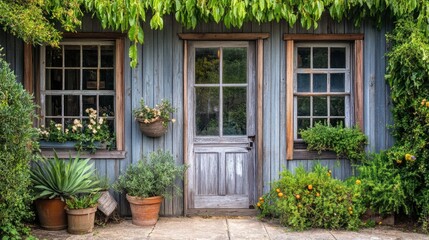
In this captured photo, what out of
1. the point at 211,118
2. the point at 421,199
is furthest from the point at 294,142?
the point at 421,199

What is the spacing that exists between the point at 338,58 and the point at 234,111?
168 centimetres

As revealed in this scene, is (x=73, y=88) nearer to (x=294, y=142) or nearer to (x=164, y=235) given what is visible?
(x=164, y=235)

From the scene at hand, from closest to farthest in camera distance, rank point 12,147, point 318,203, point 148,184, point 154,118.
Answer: point 12,147, point 318,203, point 148,184, point 154,118

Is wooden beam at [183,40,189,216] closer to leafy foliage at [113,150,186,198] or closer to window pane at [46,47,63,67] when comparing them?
leafy foliage at [113,150,186,198]

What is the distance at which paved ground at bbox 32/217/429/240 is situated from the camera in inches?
245

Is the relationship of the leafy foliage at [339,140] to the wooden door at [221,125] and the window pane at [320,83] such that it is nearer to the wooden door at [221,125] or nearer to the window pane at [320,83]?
the window pane at [320,83]

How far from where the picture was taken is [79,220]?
6.30 metres

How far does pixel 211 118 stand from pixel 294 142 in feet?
4.05

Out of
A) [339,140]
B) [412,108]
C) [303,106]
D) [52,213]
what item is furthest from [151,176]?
[412,108]

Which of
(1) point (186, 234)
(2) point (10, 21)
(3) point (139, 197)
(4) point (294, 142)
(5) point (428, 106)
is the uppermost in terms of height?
(2) point (10, 21)

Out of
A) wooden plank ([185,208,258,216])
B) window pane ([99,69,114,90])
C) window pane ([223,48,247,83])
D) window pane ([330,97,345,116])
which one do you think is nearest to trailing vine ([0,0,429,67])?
window pane ([223,48,247,83])

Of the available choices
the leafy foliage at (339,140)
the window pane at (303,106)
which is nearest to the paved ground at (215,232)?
the leafy foliage at (339,140)

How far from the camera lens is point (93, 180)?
6938mm

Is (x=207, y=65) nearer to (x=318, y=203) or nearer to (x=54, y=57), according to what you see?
(x=54, y=57)
